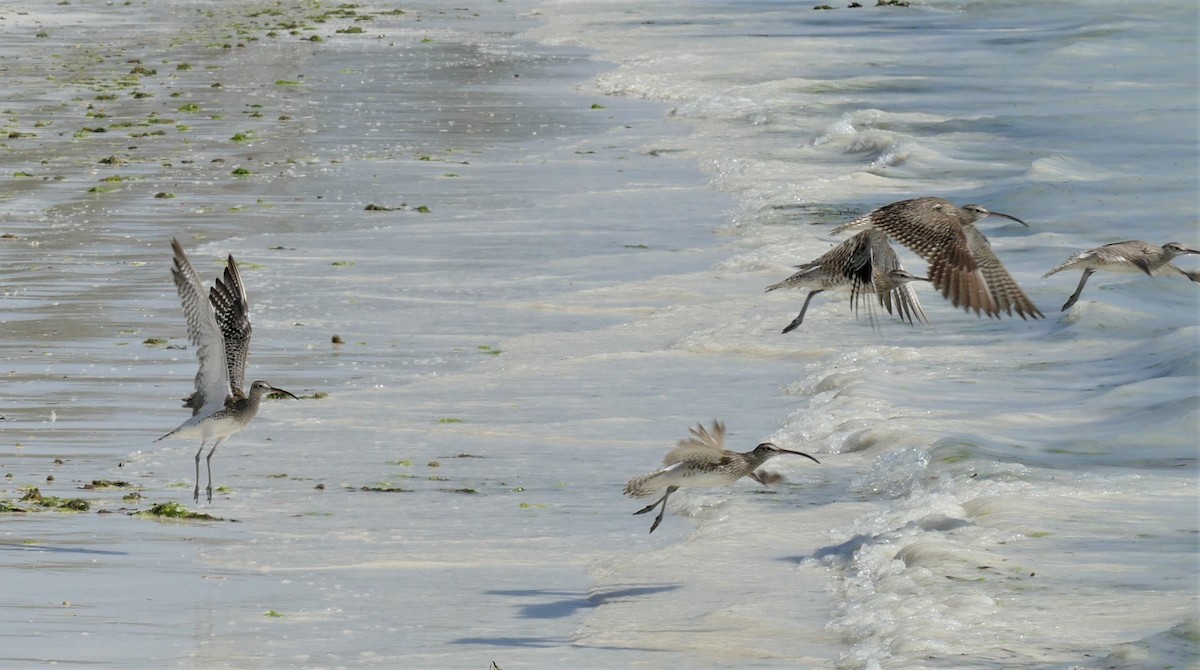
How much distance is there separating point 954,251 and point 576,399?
3.23 m

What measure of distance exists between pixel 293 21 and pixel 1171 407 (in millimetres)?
44194

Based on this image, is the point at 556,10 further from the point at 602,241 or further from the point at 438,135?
the point at 602,241

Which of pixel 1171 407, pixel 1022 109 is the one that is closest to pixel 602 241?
pixel 1171 407

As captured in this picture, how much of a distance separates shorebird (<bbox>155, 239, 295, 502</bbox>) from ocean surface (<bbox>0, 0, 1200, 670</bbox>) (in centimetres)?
49

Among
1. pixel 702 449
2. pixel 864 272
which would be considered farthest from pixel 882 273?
pixel 702 449

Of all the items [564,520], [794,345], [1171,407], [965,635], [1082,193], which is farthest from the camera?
[1082,193]

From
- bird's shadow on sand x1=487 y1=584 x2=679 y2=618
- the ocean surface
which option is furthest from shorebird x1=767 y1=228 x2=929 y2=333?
bird's shadow on sand x1=487 y1=584 x2=679 y2=618

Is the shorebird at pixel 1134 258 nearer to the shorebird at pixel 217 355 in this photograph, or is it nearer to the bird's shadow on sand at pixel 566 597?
the bird's shadow on sand at pixel 566 597

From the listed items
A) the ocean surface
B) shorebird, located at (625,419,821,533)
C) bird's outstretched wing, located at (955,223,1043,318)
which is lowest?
the ocean surface

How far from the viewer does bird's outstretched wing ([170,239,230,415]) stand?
9.80 metres

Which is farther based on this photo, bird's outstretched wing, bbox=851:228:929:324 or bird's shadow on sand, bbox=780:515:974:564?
bird's outstretched wing, bbox=851:228:929:324

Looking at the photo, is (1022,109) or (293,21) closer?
(1022,109)

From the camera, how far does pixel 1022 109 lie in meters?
34.4

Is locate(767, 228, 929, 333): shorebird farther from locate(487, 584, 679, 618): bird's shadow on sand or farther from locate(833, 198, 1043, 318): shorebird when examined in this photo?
locate(487, 584, 679, 618): bird's shadow on sand
